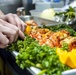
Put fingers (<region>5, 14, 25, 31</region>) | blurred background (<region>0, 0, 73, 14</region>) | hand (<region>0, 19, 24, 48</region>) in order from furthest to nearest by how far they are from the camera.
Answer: blurred background (<region>0, 0, 73, 14</region>) < fingers (<region>5, 14, 25, 31</region>) < hand (<region>0, 19, 24, 48</region>)

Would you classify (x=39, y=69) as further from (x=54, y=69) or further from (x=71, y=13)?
(x=71, y=13)

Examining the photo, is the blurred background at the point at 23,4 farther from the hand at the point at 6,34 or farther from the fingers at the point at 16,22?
the hand at the point at 6,34

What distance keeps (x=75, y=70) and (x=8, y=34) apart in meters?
0.29

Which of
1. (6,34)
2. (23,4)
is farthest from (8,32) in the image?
(23,4)

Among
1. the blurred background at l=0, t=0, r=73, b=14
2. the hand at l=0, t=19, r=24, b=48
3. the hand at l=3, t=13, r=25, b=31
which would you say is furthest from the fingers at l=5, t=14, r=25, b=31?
the blurred background at l=0, t=0, r=73, b=14

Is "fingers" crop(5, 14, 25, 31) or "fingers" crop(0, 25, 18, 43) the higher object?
"fingers" crop(0, 25, 18, 43)

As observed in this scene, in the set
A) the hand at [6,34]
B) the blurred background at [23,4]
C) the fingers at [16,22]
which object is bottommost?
the blurred background at [23,4]

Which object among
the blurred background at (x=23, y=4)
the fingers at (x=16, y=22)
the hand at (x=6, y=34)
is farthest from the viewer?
the blurred background at (x=23, y=4)

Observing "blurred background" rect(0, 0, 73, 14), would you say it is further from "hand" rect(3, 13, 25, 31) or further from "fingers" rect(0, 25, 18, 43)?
"fingers" rect(0, 25, 18, 43)

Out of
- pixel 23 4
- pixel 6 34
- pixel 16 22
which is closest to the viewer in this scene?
pixel 6 34

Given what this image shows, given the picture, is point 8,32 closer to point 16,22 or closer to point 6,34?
point 6,34

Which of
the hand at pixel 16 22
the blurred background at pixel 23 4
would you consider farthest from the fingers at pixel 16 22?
the blurred background at pixel 23 4

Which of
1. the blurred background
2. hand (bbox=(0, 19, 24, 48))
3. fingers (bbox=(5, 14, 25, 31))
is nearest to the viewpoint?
hand (bbox=(0, 19, 24, 48))

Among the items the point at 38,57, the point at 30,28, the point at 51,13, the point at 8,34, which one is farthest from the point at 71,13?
the point at 38,57
